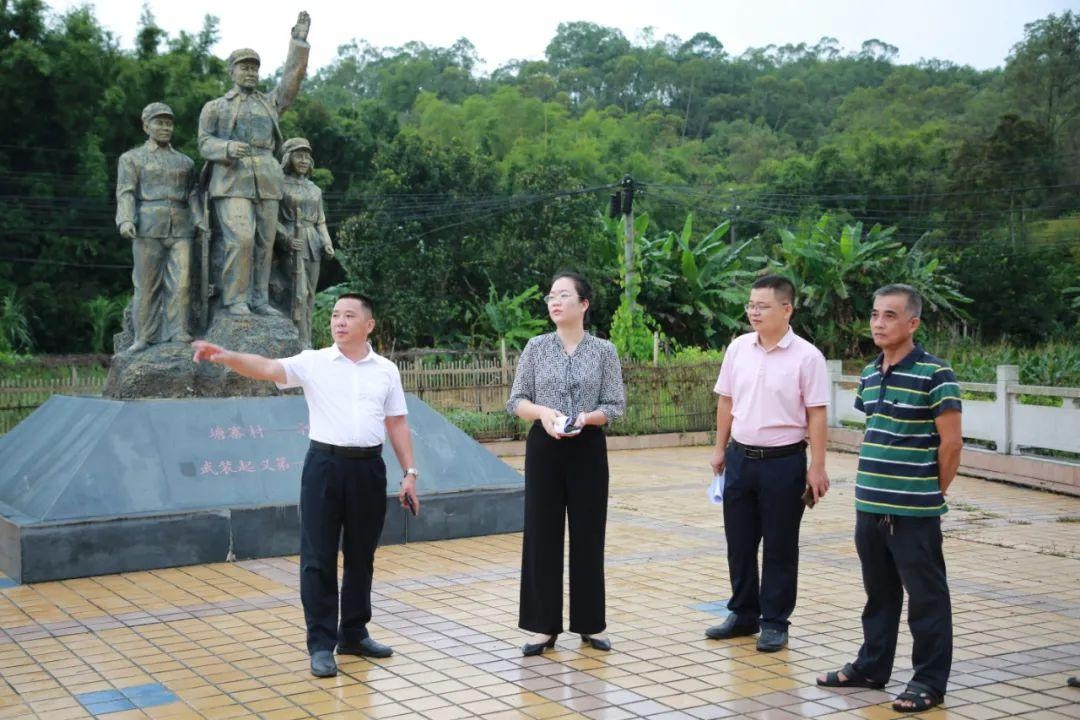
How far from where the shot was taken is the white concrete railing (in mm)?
10766

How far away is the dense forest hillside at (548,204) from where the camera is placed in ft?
78.2

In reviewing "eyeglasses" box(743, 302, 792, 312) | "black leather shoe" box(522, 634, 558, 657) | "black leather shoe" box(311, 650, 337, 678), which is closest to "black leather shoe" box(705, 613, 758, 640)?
"black leather shoe" box(522, 634, 558, 657)

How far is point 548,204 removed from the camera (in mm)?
24141

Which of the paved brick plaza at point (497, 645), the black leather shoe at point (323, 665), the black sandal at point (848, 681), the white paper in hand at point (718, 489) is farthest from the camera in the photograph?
the white paper in hand at point (718, 489)

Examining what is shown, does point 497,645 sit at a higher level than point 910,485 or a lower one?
lower

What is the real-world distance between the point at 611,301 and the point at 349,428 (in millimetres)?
19870

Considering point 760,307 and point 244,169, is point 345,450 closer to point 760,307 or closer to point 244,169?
point 760,307

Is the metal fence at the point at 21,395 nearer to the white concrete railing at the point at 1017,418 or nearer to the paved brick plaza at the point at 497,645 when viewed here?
the paved brick plaza at the point at 497,645

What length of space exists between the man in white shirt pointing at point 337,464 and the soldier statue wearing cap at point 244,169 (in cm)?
410

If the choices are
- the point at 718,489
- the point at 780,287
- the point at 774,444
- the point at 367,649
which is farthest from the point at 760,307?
the point at 367,649

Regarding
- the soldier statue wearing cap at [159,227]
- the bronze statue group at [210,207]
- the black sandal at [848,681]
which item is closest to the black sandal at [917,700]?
the black sandal at [848,681]

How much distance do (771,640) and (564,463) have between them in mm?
1175

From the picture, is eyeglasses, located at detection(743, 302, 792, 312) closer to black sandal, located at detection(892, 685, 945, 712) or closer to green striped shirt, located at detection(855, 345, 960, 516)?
green striped shirt, located at detection(855, 345, 960, 516)

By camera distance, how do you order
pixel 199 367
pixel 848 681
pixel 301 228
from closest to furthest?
pixel 848 681, pixel 199 367, pixel 301 228
